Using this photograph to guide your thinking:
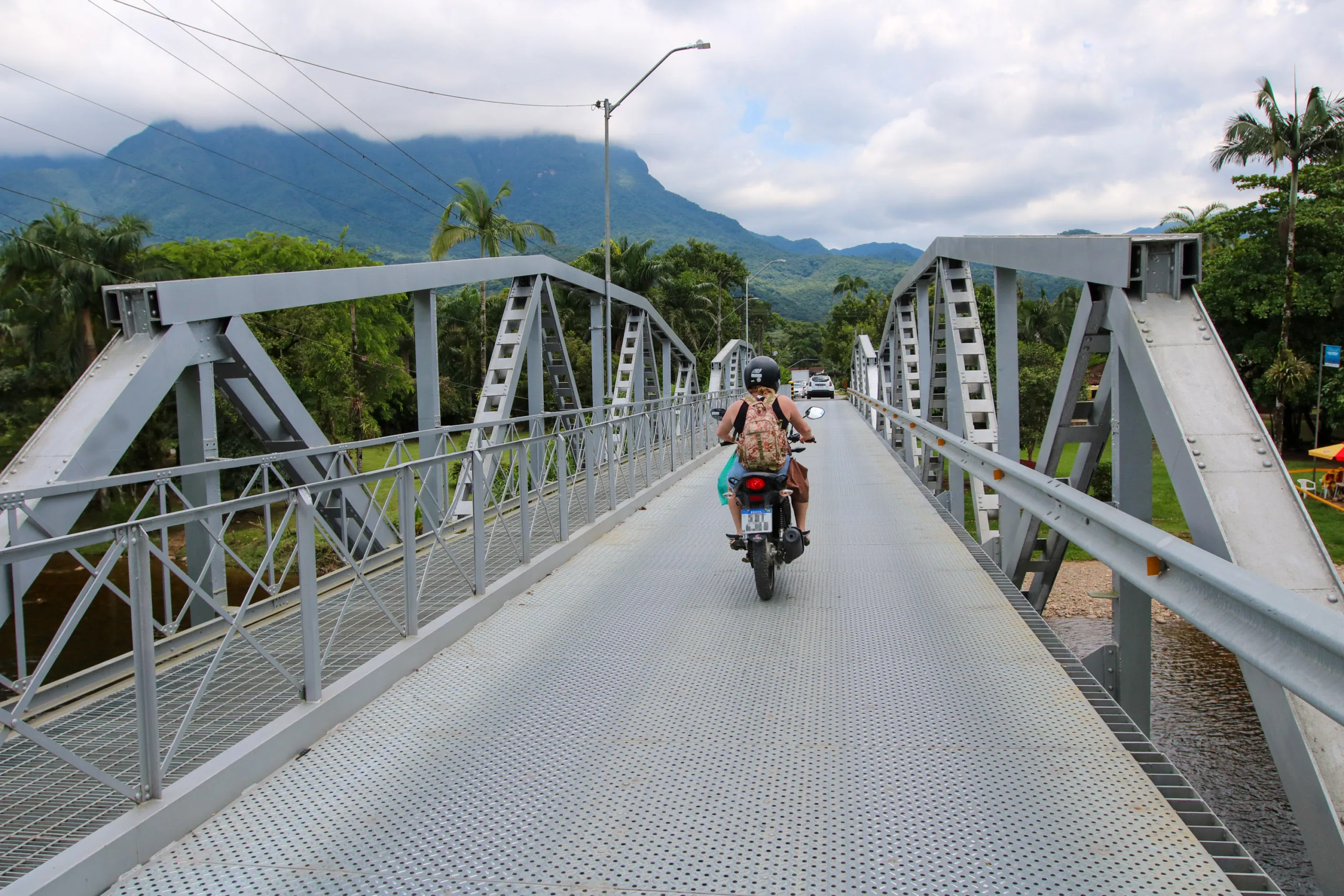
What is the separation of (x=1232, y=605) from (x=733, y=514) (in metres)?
4.38

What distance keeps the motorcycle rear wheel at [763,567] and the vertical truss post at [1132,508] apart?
219 centimetres

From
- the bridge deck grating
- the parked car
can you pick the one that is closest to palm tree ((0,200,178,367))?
the bridge deck grating

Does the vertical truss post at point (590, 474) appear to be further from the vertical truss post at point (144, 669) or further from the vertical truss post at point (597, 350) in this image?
the vertical truss post at point (597, 350)

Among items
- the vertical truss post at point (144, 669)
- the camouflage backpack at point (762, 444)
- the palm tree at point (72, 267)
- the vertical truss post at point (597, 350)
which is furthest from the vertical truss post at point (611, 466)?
the palm tree at point (72, 267)

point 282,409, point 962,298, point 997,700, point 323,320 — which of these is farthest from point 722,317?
point 997,700

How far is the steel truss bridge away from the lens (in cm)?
303

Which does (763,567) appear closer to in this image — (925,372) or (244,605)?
(244,605)

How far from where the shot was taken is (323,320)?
101ft

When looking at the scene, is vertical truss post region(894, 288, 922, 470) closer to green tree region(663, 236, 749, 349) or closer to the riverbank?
the riverbank

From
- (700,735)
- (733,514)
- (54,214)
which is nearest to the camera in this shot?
(700,735)

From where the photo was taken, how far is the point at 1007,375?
806 cm

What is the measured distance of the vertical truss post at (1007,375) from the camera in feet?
25.6

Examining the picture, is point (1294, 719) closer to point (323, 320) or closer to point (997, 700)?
point (997, 700)

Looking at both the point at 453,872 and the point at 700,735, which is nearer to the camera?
the point at 453,872
